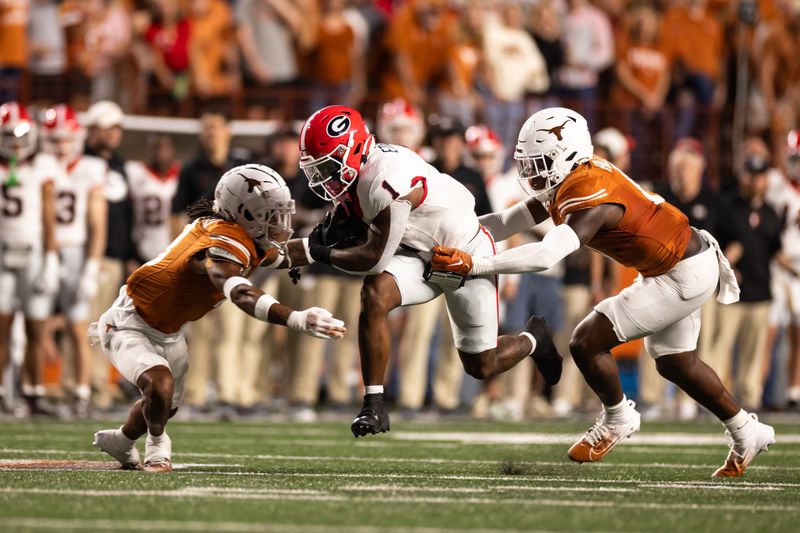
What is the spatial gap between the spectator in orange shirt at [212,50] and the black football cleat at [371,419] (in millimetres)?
6623

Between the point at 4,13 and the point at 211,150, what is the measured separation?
2.52m

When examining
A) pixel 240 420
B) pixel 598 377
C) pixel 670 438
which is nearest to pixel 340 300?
pixel 240 420

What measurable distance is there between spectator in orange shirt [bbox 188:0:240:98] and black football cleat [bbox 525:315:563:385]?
598cm

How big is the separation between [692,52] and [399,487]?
336 inches

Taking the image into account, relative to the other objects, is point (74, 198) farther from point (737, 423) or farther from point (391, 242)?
point (737, 423)

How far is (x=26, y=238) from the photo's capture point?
409 inches

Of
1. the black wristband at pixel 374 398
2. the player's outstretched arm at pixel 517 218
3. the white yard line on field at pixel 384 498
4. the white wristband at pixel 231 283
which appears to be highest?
the player's outstretched arm at pixel 517 218

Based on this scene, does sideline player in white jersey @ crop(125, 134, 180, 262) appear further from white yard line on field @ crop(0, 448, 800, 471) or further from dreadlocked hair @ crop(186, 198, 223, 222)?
dreadlocked hair @ crop(186, 198, 223, 222)

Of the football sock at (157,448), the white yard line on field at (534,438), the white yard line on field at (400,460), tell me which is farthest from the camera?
the white yard line on field at (534,438)

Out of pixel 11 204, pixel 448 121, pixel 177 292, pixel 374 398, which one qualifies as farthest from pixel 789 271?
pixel 177 292

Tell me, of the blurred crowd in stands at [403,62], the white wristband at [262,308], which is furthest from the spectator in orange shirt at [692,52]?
the white wristband at [262,308]

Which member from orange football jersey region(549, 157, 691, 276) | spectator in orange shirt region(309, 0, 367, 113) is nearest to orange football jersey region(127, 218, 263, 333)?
orange football jersey region(549, 157, 691, 276)

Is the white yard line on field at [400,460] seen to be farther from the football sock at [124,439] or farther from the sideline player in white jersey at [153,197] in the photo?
the sideline player in white jersey at [153,197]

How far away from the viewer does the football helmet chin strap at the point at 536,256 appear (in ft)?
20.1
